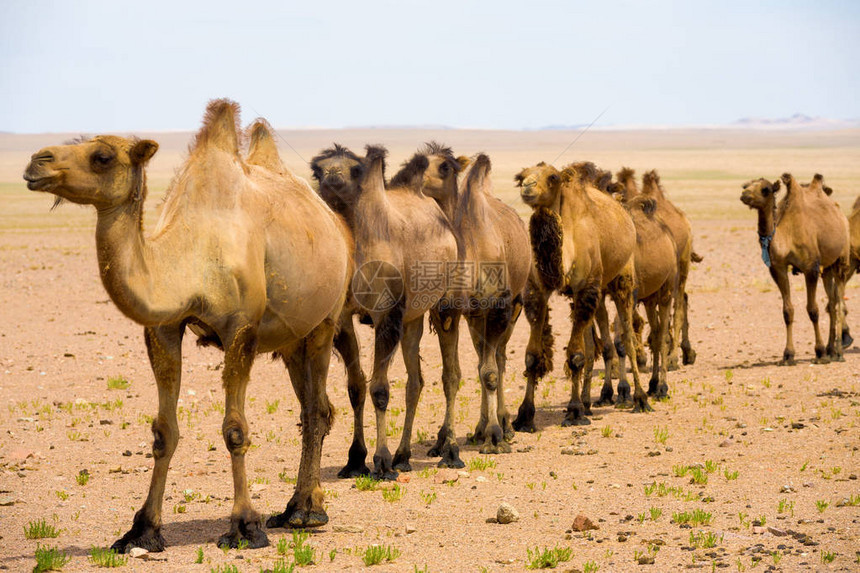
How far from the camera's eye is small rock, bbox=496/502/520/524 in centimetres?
804

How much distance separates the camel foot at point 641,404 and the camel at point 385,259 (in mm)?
3864

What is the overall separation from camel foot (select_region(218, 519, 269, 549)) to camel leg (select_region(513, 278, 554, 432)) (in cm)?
536

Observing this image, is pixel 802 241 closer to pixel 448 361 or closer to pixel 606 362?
pixel 606 362

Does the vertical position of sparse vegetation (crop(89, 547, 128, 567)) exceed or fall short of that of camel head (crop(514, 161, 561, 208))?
it falls short

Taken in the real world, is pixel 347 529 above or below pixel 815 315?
below

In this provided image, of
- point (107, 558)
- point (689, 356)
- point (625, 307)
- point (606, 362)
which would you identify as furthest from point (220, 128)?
point (689, 356)

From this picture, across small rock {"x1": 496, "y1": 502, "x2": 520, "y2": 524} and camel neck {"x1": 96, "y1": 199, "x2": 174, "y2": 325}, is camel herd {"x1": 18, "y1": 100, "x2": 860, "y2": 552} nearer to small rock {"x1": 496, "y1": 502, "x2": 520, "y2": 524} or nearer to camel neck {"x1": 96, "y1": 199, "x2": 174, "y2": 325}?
camel neck {"x1": 96, "y1": 199, "x2": 174, "y2": 325}

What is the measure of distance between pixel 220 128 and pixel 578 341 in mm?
6061

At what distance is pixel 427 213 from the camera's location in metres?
10.2

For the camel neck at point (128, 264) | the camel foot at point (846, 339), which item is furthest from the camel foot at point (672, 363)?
the camel neck at point (128, 264)

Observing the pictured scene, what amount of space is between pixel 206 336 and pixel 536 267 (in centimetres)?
538

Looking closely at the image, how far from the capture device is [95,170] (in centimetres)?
618

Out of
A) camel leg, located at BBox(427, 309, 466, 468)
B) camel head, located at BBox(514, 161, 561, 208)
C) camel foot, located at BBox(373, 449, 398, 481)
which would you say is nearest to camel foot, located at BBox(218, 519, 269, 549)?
camel foot, located at BBox(373, 449, 398, 481)

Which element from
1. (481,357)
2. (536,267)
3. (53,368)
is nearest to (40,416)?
(53,368)
